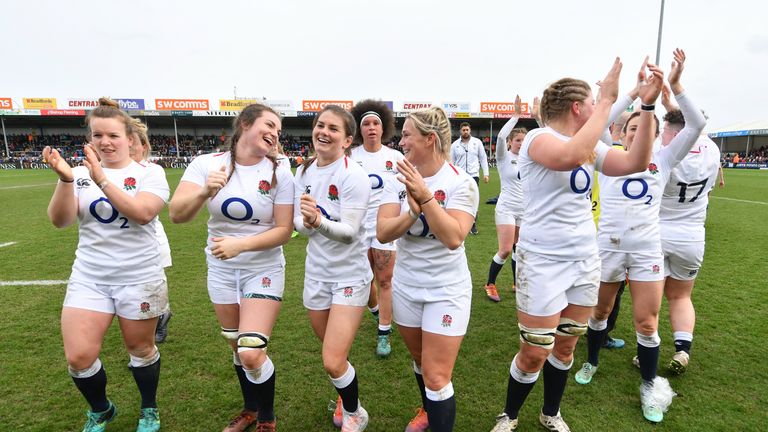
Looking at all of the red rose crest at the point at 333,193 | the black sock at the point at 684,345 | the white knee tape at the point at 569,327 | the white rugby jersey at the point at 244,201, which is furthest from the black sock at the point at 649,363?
the white rugby jersey at the point at 244,201

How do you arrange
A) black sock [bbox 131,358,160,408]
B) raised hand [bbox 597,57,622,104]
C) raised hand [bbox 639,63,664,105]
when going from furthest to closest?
1. black sock [bbox 131,358,160,408]
2. raised hand [bbox 639,63,664,105]
3. raised hand [bbox 597,57,622,104]

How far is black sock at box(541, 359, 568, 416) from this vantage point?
2871mm

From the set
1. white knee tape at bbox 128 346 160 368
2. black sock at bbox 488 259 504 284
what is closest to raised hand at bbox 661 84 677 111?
black sock at bbox 488 259 504 284

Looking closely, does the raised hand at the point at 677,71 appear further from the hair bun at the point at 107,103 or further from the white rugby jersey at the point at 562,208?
the hair bun at the point at 107,103

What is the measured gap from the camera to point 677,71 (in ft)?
9.09

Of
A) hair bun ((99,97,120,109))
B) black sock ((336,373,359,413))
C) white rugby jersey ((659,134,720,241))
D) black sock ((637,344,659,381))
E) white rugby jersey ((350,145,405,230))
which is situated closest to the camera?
black sock ((336,373,359,413))

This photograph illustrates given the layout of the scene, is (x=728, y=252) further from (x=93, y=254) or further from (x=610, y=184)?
(x=93, y=254)

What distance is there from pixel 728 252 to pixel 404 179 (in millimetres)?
8484

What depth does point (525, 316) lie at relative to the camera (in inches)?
106

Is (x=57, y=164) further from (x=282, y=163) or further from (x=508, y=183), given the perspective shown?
(x=508, y=183)

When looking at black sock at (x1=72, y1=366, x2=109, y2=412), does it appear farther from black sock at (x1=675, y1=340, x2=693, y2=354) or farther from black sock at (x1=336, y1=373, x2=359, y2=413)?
black sock at (x1=675, y1=340, x2=693, y2=354)

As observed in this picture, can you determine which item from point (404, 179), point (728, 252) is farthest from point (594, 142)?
point (728, 252)

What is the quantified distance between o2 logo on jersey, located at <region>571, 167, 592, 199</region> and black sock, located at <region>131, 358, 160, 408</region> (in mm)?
3132

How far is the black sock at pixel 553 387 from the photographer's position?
2.87 m
